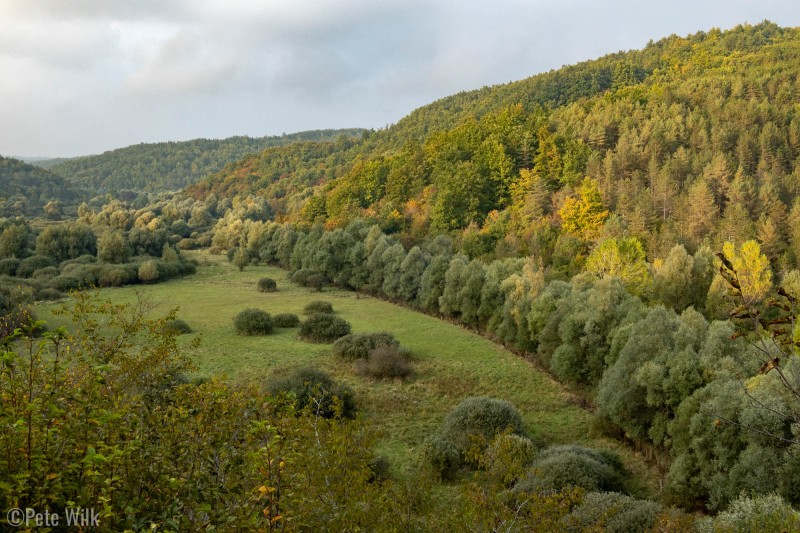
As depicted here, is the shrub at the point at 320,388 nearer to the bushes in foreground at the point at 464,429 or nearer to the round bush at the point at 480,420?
the bushes in foreground at the point at 464,429

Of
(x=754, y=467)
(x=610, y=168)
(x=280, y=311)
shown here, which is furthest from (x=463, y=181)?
(x=754, y=467)

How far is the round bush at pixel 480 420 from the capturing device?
2380 centimetres

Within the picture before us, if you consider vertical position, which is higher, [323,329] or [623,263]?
[623,263]

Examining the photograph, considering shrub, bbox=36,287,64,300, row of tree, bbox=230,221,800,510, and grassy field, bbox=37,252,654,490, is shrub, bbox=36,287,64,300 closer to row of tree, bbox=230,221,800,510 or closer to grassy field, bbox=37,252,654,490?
grassy field, bbox=37,252,654,490

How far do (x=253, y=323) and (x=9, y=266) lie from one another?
41798mm

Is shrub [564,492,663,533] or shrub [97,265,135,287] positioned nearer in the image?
shrub [564,492,663,533]

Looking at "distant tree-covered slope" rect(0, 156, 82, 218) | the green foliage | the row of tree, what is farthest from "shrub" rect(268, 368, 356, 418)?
"distant tree-covered slope" rect(0, 156, 82, 218)

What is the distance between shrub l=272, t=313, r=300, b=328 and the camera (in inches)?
1921

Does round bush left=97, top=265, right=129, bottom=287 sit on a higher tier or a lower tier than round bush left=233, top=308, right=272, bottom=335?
higher

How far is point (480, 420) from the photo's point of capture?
2408cm

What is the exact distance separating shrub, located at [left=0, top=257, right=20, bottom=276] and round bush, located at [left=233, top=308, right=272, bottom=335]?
3868 centimetres

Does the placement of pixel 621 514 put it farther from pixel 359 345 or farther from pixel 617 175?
pixel 617 175

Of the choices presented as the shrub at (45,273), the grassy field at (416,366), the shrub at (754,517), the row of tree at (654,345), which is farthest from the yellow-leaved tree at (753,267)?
the shrub at (45,273)

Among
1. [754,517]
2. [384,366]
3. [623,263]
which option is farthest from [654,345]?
[623,263]
